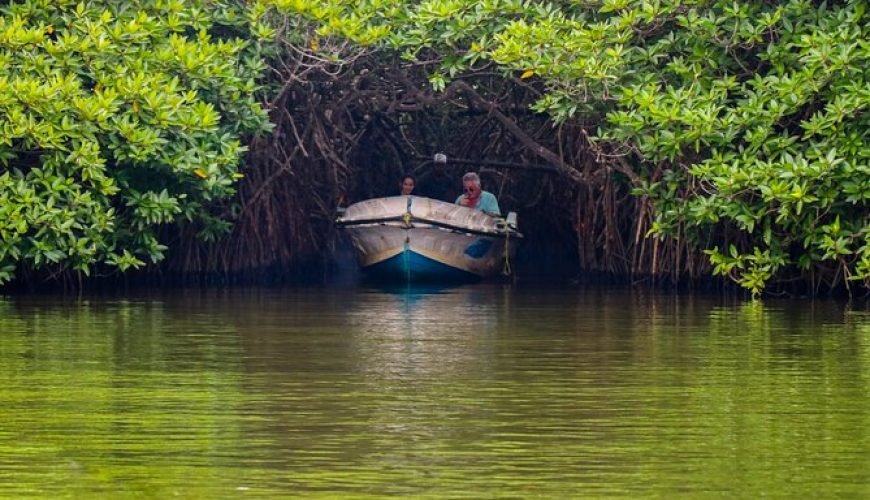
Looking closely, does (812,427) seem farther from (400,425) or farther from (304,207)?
(304,207)

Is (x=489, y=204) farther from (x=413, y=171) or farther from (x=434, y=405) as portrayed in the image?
(x=434, y=405)

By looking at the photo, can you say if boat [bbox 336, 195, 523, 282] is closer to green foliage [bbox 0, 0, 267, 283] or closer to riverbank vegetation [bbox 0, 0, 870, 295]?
riverbank vegetation [bbox 0, 0, 870, 295]

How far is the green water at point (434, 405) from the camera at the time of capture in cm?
678

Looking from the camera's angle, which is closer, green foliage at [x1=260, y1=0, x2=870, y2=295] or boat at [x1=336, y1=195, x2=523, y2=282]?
green foliage at [x1=260, y1=0, x2=870, y2=295]

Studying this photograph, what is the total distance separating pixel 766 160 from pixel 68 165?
19.4ft

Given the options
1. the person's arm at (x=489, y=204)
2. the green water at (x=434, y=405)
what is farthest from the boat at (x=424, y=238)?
the green water at (x=434, y=405)

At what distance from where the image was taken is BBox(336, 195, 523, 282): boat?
21141mm

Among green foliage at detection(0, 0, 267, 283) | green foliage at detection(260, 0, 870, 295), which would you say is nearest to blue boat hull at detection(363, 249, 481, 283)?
green foliage at detection(260, 0, 870, 295)

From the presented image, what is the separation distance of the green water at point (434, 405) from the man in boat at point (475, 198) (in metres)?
7.25

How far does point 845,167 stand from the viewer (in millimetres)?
15969

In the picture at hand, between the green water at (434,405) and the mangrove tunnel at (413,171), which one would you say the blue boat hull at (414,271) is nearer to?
the mangrove tunnel at (413,171)

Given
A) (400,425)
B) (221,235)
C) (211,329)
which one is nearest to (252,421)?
(400,425)

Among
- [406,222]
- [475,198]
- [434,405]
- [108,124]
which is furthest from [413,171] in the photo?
[434,405]

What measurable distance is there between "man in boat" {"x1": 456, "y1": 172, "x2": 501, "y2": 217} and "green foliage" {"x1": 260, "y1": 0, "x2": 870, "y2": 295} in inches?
138
